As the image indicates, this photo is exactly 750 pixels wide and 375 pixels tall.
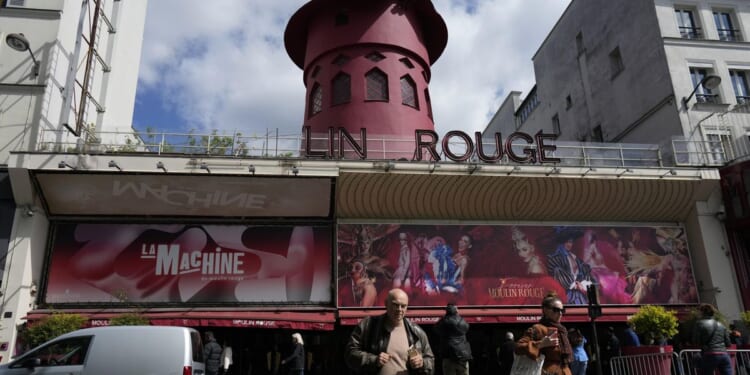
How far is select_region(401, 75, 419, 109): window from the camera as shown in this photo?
19.0 m

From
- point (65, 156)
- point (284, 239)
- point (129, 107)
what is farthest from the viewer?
point (129, 107)

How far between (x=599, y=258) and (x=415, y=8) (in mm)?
10569

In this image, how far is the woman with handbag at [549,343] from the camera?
182 inches

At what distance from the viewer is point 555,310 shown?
15.8ft

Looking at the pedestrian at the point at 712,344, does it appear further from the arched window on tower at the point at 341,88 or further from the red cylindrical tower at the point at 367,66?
the arched window on tower at the point at 341,88

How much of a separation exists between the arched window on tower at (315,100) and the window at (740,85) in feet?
46.0

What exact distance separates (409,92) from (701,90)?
963 cm

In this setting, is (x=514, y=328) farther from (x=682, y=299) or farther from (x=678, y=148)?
(x=678, y=148)

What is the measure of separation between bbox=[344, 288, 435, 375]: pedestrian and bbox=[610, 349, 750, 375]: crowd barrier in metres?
7.53

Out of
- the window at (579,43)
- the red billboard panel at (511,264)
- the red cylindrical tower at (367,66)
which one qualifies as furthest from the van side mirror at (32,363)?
the window at (579,43)

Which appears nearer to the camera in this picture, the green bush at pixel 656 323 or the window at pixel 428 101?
the green bush at pixel 656 323

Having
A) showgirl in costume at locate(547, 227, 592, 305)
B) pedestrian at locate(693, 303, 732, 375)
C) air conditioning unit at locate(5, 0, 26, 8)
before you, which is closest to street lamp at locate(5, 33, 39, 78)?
air conditioning unit at locate(5, 0, 26, 8)

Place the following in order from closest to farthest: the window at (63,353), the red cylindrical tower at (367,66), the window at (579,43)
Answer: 1. the window at (63,353)
2. the red cylindrical tower at (367,66)
3. the window at (579,43)

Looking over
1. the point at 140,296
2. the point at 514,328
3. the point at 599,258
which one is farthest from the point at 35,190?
the point at 599,258
